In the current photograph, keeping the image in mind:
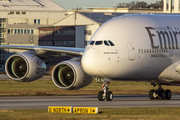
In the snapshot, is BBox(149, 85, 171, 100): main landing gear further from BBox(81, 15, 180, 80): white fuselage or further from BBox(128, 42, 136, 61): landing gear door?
BBox(128, 42, 136, 61): landing gear door

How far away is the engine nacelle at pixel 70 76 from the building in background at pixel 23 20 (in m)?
106

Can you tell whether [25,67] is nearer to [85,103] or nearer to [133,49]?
[85,103]

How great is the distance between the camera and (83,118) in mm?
18016

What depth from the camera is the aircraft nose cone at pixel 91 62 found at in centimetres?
2388

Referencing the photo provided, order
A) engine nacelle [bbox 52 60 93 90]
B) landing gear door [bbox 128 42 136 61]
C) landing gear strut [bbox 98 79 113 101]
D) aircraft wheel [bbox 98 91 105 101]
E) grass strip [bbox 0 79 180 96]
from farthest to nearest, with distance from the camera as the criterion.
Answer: grass strip [bbox 0 79 180 96] < engine nacelle [bbox 52 60 93 90] < aircraft wheel [bbox 98 91 105 101] < landing gear strut [bbox 98 79 113 101] < landing gear door [bbox 128 42 136 61]

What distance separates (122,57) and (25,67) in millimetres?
7460

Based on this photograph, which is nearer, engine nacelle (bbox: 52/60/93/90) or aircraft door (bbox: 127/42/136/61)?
aircraft door (bbox: 127/42/136/61)

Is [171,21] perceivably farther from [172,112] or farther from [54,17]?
[54,17]

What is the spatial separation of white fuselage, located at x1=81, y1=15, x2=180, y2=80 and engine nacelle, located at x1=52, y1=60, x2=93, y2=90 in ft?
8.37

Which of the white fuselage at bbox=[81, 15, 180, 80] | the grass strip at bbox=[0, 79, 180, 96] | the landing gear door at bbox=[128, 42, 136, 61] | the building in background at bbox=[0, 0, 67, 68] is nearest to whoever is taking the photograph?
the white fuselage at bbox=[81, 15, 180, 80]

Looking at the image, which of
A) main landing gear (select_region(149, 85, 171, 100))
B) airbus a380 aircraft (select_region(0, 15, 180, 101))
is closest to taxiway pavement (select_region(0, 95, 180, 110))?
airbus a380 aircraft (select_region(0, 15, 180, 101))

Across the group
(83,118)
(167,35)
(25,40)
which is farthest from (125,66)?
(25,40)

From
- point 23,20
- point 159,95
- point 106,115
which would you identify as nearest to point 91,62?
point 106,115

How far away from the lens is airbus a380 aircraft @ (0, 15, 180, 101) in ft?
80.1
